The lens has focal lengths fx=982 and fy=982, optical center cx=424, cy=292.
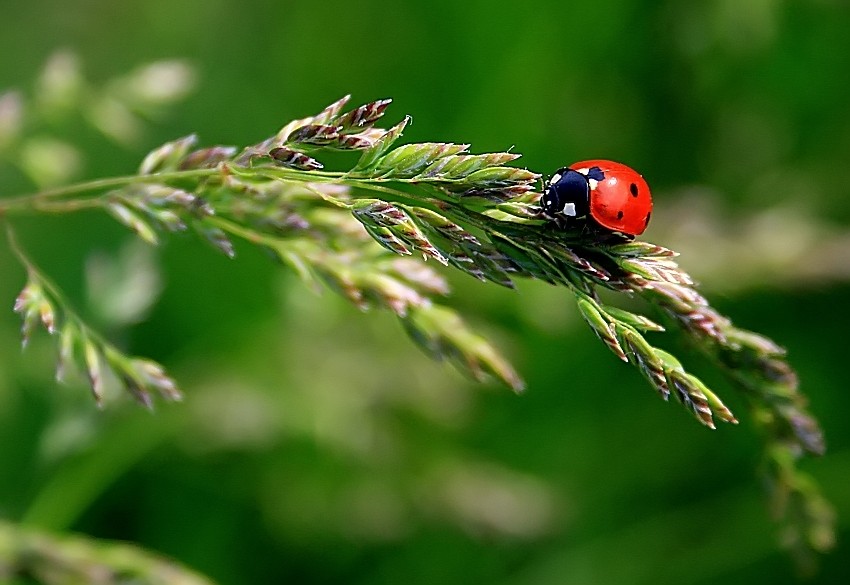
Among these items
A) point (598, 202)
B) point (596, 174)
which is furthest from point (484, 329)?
point (598, 202)

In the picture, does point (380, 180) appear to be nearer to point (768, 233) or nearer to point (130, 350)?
point (768, 233)

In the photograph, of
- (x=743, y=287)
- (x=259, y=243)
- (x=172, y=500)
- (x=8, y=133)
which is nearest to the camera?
(x=259, y=243)

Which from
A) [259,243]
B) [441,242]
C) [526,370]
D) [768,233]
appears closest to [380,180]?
[441,242]

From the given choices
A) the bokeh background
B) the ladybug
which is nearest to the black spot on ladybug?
the ladybug

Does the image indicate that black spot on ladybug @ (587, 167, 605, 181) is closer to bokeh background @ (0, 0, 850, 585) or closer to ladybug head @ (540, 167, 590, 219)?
ladybug head @ (540, 167, 590, 219)

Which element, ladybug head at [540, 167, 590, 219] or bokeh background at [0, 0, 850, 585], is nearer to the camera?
ladybug head at [540, 167, 590, 219]

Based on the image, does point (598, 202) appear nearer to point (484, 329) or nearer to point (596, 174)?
point (596, 174)

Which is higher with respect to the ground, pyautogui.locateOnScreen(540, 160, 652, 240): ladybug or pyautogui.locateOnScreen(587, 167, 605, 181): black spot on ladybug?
pyautogui.locateOnScreen(587, 167, 605, 181): black spot on ladybug
